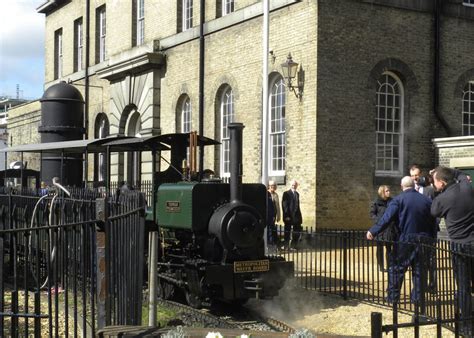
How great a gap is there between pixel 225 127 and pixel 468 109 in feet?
23.3

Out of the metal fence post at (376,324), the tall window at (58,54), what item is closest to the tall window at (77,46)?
the tall window at (58,54)

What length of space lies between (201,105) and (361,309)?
12113 mm

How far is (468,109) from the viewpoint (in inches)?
747

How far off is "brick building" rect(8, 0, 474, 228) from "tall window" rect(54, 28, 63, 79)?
38.9 ft

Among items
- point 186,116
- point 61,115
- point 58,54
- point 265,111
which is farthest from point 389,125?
point 58,54

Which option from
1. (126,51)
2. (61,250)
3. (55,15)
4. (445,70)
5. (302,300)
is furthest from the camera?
(55,15)

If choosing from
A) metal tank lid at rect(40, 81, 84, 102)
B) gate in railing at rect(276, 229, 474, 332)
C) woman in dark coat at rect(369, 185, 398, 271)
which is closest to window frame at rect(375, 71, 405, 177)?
woman in dark coat at rect(369, 185, 398, 271)

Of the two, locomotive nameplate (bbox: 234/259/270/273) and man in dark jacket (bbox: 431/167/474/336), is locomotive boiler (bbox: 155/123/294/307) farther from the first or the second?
man in dark jacket (bbox: 431/167/474/336)

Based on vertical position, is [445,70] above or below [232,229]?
above

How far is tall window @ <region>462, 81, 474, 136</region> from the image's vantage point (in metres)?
18.8

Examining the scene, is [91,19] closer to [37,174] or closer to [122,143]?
[37,174]

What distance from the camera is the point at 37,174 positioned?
68.9 ft

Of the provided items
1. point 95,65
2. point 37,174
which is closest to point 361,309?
point 37,174

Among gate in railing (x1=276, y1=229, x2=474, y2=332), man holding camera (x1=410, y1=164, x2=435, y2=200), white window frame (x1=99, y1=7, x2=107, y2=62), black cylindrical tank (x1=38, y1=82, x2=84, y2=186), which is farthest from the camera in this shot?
white window frame (x1=99, y1=7, x2=107, y2=62)
